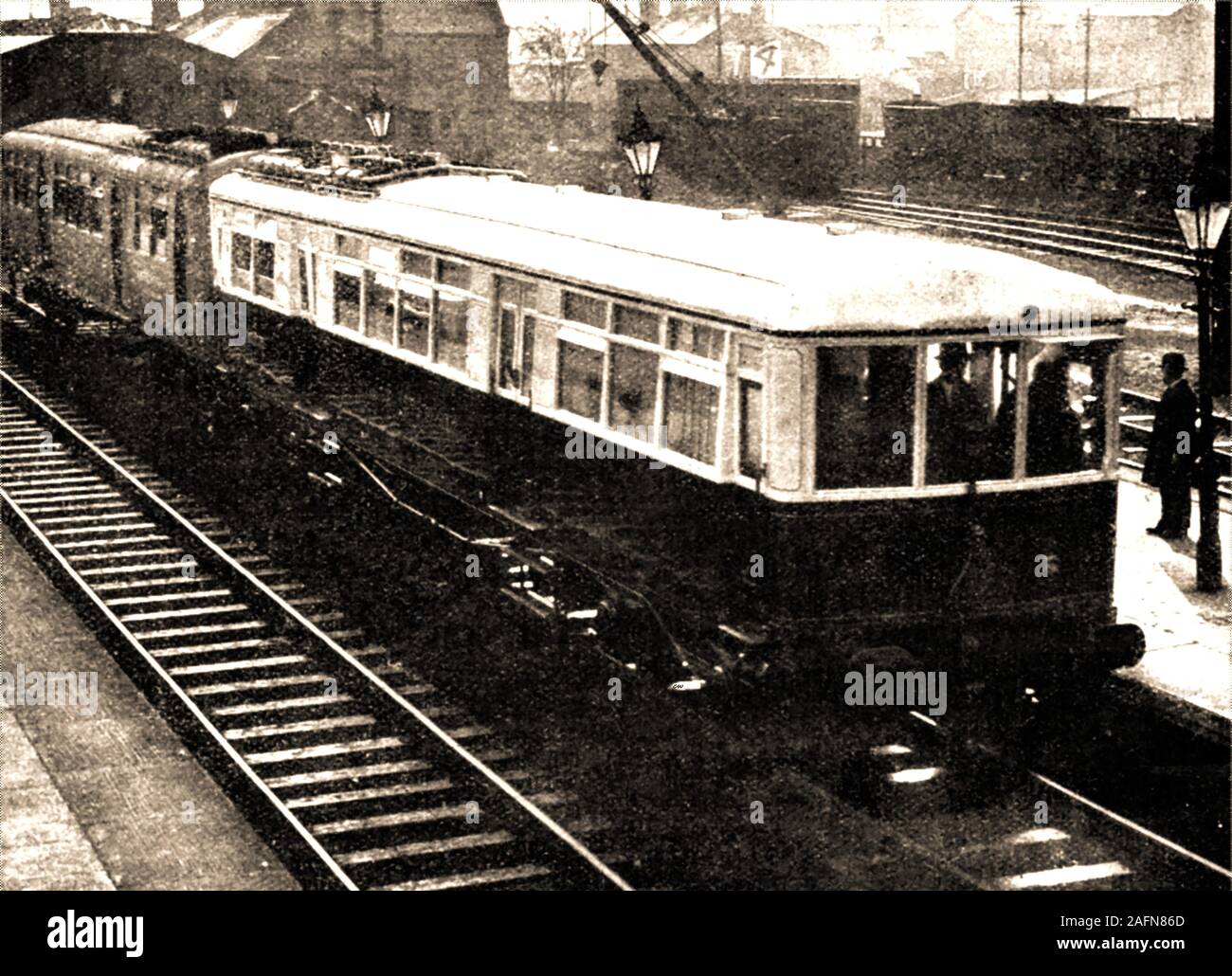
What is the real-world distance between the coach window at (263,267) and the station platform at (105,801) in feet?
16.7

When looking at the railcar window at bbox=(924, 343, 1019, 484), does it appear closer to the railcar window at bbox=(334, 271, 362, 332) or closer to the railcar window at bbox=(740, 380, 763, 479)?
the railcar window at bbox=(740, 380, 763, 479)

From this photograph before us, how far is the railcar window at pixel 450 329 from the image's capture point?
13250mm

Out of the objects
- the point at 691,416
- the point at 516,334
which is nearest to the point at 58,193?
the point at 516,334

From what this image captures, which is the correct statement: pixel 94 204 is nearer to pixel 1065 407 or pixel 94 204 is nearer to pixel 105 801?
pixel 105 801

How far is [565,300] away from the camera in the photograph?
38.5ft

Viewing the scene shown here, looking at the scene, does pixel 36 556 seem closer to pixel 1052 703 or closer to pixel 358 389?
pixel 358 389

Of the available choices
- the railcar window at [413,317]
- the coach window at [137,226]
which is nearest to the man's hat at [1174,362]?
the railcar window at [413,317]

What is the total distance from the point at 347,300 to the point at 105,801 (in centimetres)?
602

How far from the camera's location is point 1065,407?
10141 millimetres

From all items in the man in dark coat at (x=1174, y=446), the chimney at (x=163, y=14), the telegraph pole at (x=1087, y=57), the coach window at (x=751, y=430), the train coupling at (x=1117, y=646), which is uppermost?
the chimney at (x=163, y=14)

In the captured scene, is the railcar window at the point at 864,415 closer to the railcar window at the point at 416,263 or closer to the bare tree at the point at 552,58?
the railcar window at the point at 416,263
